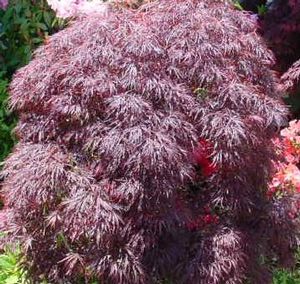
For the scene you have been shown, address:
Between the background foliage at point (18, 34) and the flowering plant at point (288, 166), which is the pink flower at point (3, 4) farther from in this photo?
the flowering plant at point (288, 166)

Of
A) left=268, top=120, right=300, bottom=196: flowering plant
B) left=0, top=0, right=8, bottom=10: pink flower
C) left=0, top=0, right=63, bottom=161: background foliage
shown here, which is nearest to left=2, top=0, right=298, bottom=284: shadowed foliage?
left=268, top=120, right=300, bottom=196: flowering plant

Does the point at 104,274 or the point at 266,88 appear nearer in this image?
the point at 104,274

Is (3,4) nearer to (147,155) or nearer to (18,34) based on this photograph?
(18,34)

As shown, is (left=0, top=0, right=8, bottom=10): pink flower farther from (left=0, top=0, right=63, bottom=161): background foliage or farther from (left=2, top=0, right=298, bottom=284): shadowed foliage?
(left=2, top=0, right=298, bottom=284): shadowed foliage

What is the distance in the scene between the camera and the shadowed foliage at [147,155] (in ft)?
10.0

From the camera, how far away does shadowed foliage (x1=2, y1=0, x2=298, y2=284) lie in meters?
3.05

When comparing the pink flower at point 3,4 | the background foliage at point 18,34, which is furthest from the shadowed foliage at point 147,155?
the pink flower at point 3,4

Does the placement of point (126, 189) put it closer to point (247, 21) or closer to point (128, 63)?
point (128, 63)

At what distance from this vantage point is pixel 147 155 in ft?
9.73

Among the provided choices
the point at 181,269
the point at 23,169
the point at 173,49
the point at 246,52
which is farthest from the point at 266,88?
the point at 23,169

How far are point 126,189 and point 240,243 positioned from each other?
2.04 ft

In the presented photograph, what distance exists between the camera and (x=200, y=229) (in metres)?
3.33

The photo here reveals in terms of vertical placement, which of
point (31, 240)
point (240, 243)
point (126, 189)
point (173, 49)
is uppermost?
point (173, 49)

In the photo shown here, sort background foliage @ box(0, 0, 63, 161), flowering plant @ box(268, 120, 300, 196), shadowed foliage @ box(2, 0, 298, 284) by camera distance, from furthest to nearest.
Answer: background foliage @ box(0, 0, 63, 161) < flowering plant @ box(268, 120, 300, 196) < shadowed foliage @ box(2, 0, 298, 284)
